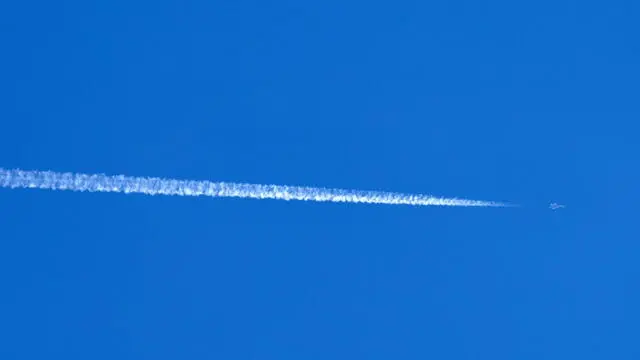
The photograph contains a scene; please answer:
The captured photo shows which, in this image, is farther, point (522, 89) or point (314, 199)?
point (522, 89)

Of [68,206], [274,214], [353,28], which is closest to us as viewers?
[68,206]

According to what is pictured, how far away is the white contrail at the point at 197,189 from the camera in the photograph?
3.27m

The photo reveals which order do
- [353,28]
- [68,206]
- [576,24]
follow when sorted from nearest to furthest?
[68,206] → [353,28] → [576,24]

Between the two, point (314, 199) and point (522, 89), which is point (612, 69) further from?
point (314, 199)

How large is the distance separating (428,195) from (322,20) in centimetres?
103

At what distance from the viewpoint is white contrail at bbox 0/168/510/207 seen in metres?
3.27

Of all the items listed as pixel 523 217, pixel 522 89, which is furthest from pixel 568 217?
pixel 522 89

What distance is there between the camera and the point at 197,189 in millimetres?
3504

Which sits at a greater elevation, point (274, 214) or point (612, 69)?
point (612, 69)

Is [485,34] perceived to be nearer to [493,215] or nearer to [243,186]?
[493,215]

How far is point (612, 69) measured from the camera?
418cm

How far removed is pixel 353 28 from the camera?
150 inches

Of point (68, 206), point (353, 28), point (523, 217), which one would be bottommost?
point (68, 206)

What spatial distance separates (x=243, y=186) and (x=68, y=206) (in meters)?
0.79
